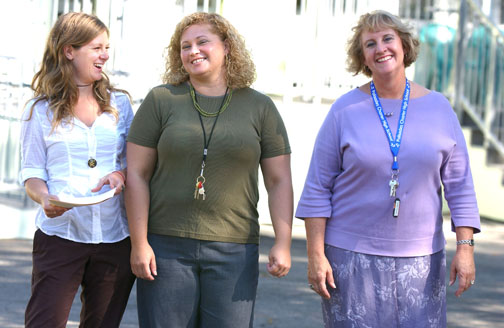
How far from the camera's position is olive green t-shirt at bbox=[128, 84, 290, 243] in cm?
353

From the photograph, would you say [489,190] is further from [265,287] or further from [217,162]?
[217,162]

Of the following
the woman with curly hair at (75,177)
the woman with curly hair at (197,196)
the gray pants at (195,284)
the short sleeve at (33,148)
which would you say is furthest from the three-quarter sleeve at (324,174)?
the short sleeve at (33,148)

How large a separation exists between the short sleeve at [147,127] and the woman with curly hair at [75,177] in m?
0.17

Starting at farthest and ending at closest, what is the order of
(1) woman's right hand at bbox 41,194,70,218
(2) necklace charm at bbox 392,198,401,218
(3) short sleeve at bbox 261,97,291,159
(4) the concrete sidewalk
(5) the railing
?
1. (5) the railing
2. (4) the concrete sidewalk
3. (3) short sleeve at bbox 261,97,291,159
4. (2) necklace charm at bbox 392,198,401,218
5. (1) woman's right hand at bbox 41,194,70,218

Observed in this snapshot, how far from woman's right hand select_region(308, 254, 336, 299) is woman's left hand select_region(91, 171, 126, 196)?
2.88 ft

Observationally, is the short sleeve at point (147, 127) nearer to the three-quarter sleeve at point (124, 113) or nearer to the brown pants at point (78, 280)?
the three-quarter sleeve at point (124, 113)

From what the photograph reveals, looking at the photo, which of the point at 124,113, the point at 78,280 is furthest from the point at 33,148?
the point at 78,280

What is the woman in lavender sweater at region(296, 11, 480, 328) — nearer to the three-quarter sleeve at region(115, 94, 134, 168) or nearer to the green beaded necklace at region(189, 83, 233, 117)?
the green beaded necklace at region(189, 83, 233, 117)

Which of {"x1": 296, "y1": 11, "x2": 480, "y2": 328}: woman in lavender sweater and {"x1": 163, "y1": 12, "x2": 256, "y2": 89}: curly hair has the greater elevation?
{"x1": 163, "y1": 12, "x2": 256, "y2": 89}: curly hair

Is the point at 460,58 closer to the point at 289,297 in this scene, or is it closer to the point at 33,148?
the point at 289,297

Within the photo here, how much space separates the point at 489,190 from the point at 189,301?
852 centimetres

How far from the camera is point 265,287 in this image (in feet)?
23.3

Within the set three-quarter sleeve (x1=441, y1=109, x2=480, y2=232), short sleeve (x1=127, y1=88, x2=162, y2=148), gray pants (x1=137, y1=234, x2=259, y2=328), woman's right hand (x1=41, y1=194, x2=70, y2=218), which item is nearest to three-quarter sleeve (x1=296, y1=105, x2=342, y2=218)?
gray pants (x1=137, y1=234, x2=259, y2=328)

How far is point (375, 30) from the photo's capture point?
369 centimetres
